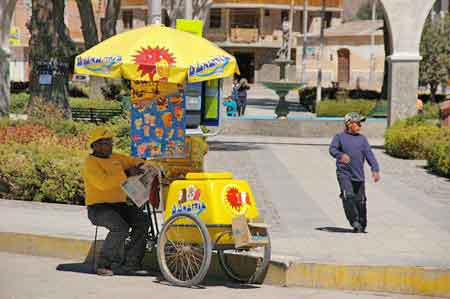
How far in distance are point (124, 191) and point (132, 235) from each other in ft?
1.85

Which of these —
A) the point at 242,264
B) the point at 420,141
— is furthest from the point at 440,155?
the point at 242,264

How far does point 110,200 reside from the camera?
33.7ft

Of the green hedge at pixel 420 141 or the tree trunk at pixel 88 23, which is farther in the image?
the tree trunk at pixel 88 23

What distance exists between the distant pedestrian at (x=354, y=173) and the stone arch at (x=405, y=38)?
516 inches

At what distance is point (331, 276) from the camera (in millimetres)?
10062

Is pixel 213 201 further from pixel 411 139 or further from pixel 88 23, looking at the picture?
pixel 88 23

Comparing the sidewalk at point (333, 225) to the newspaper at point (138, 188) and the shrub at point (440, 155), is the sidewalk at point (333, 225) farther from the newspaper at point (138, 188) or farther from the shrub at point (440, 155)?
the newspaper at point (138, 188)

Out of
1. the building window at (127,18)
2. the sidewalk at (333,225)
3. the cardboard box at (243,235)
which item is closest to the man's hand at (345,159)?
the sidewalk at (333,225)

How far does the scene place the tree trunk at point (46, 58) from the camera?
935 inches

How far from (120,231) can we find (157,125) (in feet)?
4.44

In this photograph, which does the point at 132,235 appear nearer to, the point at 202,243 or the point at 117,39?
the point at 202,243

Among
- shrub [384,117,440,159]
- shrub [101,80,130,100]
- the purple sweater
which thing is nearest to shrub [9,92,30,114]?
shrub [101,80,130,100]

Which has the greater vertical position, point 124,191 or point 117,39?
point 117,39

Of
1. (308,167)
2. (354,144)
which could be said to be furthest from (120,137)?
(354,144)
